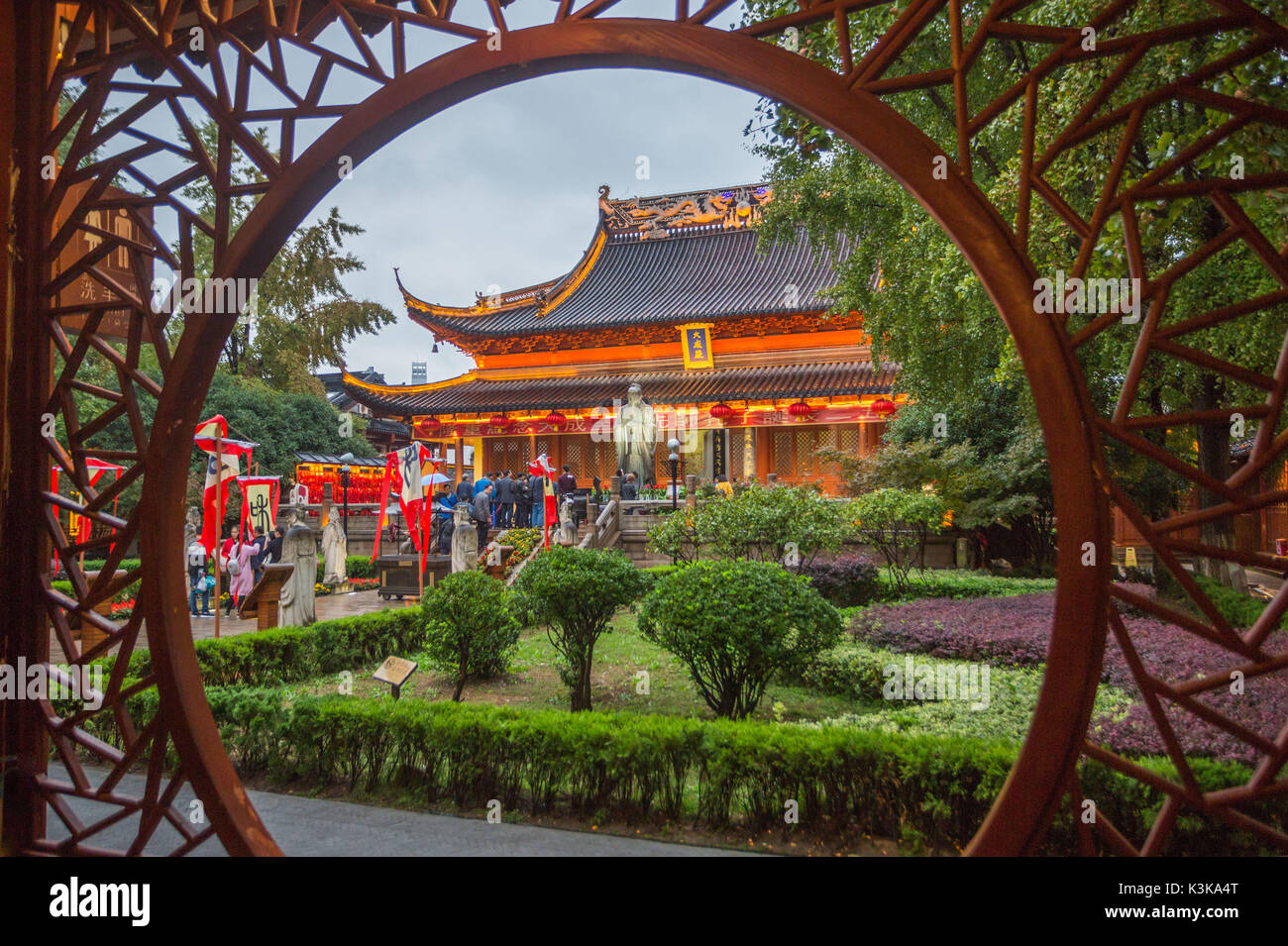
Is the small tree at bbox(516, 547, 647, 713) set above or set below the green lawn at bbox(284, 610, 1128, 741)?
above

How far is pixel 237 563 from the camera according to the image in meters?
13.2

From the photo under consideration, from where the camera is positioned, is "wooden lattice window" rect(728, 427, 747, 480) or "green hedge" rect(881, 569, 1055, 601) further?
"wooden lattice window" rect(728, 427, 747, 480)

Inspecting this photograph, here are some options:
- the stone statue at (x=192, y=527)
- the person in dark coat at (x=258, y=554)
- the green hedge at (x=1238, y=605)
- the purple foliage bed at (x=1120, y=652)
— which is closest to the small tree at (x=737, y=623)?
the purple foliage bed at (x=1120, y=652)

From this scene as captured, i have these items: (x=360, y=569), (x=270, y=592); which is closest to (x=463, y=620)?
(x=270, y=592)

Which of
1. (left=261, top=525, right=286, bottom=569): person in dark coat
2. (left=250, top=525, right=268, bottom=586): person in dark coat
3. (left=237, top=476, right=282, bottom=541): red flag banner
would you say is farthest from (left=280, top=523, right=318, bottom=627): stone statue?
(left=261, top=525, right=286, bottom=569): person in dark coat

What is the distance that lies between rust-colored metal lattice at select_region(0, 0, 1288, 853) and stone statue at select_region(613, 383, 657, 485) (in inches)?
646

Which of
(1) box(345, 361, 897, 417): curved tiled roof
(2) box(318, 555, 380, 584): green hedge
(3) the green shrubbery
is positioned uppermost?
(1) box(345, 361, 897, 417): curved tiled roof

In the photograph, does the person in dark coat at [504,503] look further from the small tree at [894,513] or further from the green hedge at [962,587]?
the green hedge at [962,587]

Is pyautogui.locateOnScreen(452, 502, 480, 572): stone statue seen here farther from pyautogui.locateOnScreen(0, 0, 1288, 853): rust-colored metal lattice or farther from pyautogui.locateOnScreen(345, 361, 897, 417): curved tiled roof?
pyautogui.locateOnScreen(345, 361, 897, 417): curved tiled roof

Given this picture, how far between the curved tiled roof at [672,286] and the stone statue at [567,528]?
34.5 feet

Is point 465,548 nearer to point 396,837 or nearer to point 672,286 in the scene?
point 396,837

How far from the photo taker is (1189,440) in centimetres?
1445

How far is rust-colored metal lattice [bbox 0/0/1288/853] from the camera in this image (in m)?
2.29

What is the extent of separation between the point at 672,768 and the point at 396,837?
1.68 meters
